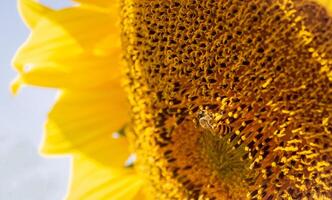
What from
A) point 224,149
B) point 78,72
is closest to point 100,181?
point 78,72

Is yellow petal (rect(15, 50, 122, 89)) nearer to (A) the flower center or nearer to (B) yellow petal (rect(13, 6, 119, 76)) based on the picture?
(B) yellow petal (rect(13, 6, 119, 76))

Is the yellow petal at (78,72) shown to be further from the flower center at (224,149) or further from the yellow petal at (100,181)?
the flower center at (224,149)

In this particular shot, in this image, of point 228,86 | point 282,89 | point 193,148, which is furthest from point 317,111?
point 193,148

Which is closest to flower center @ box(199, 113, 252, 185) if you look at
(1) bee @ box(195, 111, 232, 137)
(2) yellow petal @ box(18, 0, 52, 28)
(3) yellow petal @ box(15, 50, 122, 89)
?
(1) bee @ box(195, 111, 232, 137)

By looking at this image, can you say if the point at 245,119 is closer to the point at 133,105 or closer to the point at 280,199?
the point at 280,199

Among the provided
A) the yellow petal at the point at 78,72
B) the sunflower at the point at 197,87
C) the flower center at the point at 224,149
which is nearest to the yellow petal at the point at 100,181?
the sunflower at the point at 197,87

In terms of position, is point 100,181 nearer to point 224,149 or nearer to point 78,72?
point 78,72
